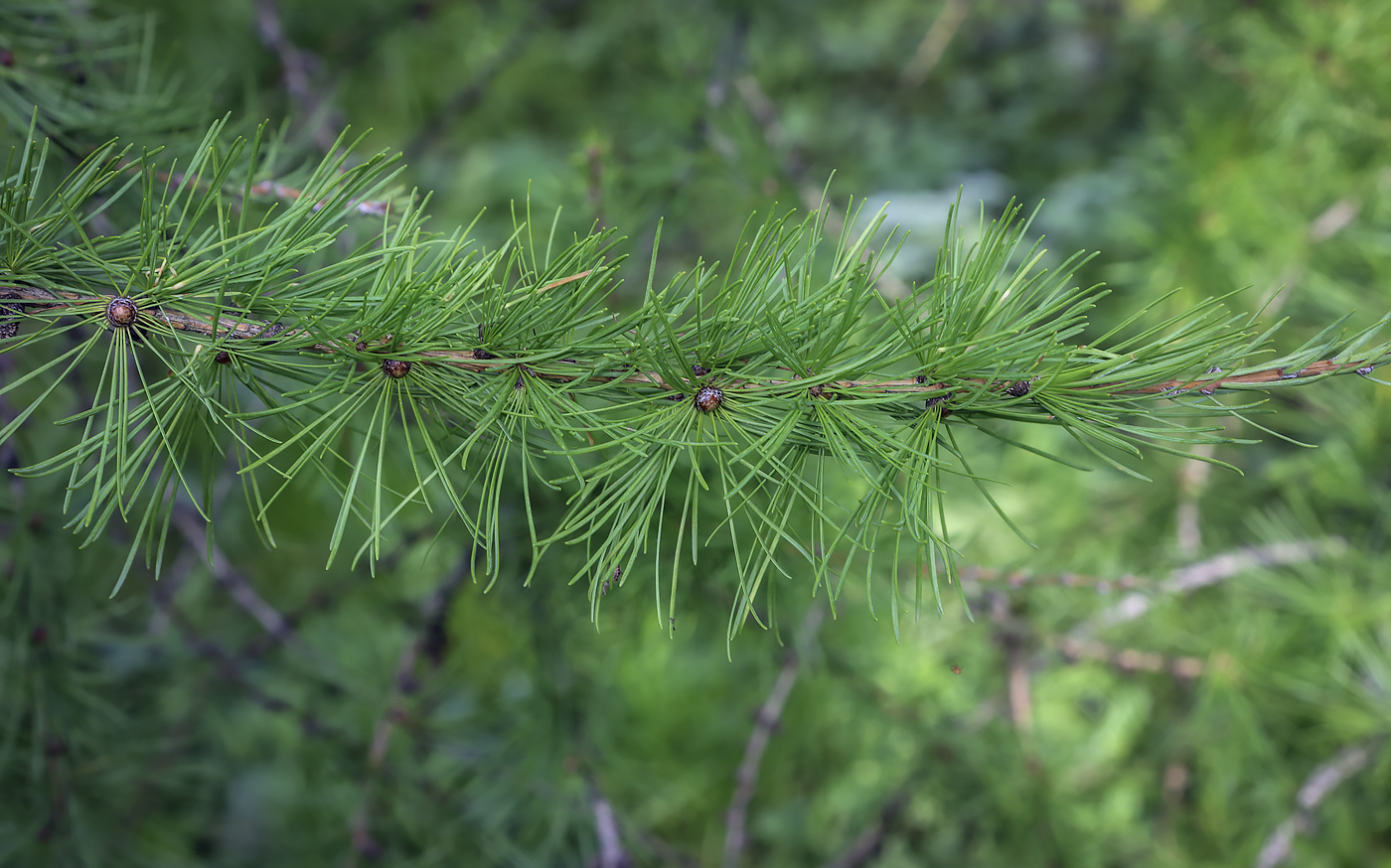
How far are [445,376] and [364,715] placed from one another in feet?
2.66

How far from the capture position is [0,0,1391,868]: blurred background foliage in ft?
2.93

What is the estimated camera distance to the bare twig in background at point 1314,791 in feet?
3.58

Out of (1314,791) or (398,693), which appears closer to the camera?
(398,693)

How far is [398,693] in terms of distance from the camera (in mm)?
936

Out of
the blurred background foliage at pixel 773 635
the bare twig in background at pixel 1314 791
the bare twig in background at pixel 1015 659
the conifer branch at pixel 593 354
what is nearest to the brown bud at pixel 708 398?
the conifer branch at pixel 593 354

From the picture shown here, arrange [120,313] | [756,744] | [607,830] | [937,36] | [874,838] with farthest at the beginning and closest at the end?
1. [937,36]
2. [874,838]
3. [756,744]
4. [607,830]
5. [120,313]

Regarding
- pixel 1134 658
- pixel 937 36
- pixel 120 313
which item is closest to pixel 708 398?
pixel 120 313

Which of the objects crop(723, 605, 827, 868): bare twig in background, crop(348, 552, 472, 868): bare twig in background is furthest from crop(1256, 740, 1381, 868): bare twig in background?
crop(348, 552, 472, 868): bare twig in background

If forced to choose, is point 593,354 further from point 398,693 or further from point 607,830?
point 398,693

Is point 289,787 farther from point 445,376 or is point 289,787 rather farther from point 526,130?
point 526,130

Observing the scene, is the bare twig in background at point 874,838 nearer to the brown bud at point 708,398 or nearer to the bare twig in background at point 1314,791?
the bare twig in background at point 1314,791

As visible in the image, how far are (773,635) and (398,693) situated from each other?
440 mm

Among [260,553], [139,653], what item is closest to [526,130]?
[260,553]

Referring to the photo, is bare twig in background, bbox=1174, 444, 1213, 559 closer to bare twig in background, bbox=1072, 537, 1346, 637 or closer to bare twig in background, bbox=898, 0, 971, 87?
bare twig in background, bbox=1072, 537, 1346, 637
